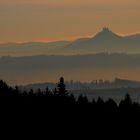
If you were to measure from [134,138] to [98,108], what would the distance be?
6337 mm

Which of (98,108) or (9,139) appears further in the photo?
(98,108)

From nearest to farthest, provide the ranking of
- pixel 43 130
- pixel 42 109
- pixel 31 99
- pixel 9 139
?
pixel 9 139
pixel 43 130
pixel 42 109
pixel 31 99

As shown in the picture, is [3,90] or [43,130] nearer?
[43,130]

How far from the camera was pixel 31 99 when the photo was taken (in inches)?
1998

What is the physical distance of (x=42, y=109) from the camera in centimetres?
4766

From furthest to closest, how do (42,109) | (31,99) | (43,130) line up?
1. (31,99)
2. (42,109)
3. (43,130)

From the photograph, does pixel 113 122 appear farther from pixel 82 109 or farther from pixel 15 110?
pixel 15 110

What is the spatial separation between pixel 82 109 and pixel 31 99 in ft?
9.47

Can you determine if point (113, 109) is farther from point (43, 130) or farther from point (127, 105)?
point (43, 130)

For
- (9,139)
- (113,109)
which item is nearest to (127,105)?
(113,109)

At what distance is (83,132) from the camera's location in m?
44.6

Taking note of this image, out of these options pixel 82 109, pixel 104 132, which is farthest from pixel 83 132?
pixel 82 109

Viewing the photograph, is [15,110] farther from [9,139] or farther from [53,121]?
[9,139]

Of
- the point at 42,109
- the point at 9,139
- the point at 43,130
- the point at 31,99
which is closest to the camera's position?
the point at 9,139
